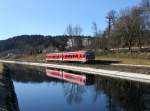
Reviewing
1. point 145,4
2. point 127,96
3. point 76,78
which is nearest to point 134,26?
point 145,4

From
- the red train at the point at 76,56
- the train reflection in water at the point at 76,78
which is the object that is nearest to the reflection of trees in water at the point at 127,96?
the train reflection in water at the point at 76,78

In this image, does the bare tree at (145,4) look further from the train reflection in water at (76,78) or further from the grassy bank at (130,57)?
the train reflection in water at (76,78)

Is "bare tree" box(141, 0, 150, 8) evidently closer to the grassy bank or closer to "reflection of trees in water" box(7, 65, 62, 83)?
the grassy bank

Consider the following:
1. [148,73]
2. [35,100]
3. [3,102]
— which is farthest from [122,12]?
[3,102]

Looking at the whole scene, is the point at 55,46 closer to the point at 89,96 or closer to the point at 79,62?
the point at 79,62

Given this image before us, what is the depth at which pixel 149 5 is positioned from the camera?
7669 cm

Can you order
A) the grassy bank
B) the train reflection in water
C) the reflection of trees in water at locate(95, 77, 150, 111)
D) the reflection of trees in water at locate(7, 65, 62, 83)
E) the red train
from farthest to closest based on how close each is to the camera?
the red train, the grassy bank, the reflection of trees in water at locate(7, 65, 62, 83), the train reflection in water, the reflection of trees in water at locate(95, 77, 150, 111)

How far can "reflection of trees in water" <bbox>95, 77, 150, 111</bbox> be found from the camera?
26.1 meters

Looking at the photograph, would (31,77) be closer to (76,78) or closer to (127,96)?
(76,78)

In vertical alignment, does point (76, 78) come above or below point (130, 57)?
below

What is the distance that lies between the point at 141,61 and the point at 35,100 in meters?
37.3

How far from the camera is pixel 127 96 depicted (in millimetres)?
Answer: 31844

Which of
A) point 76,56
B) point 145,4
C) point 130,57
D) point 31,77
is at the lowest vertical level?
point 31,77

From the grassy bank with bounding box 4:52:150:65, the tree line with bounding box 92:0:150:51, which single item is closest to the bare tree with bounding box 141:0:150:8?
the tree line with bounding box 92:0:150:51
